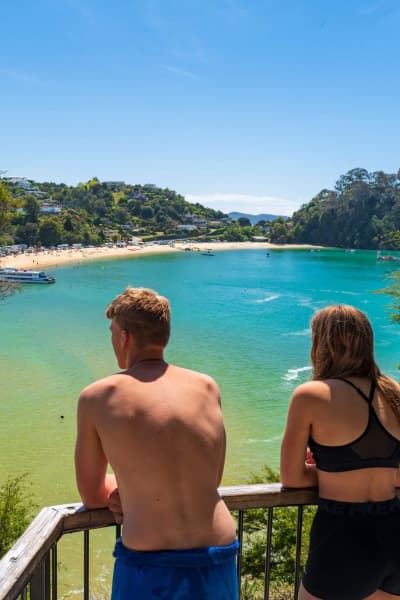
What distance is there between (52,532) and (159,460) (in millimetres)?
551

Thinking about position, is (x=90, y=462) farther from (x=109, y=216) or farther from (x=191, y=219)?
(x=191, y=219)

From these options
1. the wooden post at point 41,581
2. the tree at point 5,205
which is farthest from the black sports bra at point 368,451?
the tree at point 5,205

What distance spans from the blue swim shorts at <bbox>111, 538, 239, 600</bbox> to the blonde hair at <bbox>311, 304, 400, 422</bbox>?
34.2 inches

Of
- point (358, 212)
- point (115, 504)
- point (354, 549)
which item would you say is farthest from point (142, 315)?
point (358, 212)

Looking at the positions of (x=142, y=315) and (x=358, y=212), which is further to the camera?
(x=358, y=212)

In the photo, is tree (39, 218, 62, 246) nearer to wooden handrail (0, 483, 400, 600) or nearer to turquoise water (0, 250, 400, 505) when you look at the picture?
turquoise water (0, 250, 400, 505)

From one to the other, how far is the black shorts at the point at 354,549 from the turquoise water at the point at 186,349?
12.9 m

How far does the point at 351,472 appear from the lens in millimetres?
2092

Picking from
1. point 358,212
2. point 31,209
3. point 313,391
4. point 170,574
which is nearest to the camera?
point 170,574

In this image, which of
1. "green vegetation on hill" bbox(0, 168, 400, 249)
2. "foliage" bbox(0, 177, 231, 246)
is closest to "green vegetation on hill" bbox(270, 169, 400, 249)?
"green vegetation on hill" bbox(0, 168, 400, 249)

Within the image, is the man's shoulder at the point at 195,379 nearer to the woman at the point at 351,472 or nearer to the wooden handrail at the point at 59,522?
the woman at the point at 351,472

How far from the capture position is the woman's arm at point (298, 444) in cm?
214

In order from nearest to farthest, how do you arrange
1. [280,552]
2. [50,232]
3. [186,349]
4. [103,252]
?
1. [280,552]
2. [186,349]
3. [50,232]
4. [103,252]

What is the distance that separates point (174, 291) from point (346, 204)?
80732 mm
